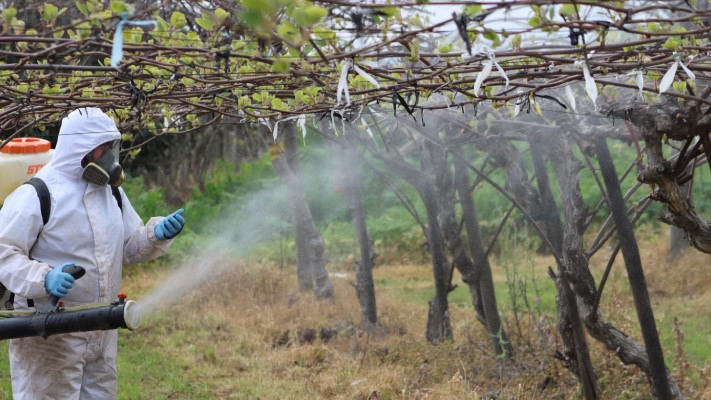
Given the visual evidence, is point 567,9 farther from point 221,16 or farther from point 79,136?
point 79,136

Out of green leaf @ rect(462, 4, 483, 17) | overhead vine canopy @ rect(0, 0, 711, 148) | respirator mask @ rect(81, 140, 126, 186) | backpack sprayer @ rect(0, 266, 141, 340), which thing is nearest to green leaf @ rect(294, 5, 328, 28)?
overhead vine canopy @ rect(0, 0, 711, 148)

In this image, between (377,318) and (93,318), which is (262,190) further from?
(93,318)

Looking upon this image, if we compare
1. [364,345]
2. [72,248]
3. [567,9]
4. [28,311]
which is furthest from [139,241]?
[567,9]

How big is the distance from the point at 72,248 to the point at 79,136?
1.84 ft

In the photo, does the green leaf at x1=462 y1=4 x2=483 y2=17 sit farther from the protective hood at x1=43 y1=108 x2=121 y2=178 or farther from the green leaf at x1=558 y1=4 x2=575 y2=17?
the protective hood at x1=43 y1=108 x2=121 y2=178

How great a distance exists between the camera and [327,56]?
2963mm

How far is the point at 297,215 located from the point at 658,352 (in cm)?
573

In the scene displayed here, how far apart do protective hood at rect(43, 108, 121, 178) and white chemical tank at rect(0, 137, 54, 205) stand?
36 cm

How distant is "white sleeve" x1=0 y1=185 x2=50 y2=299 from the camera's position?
4.03m

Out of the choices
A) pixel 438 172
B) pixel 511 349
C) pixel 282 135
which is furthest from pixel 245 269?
pixel 511 349

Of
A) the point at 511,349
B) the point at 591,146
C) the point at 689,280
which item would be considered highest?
Result: the point at 591,146

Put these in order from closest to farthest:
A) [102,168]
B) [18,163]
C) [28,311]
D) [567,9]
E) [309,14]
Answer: [309,14], [567,9], [28,311], [102,168], [18,163]

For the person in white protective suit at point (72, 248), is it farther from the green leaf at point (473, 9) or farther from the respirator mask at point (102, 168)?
the green leaf at point (473, 9)

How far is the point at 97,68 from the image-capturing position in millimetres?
3102
